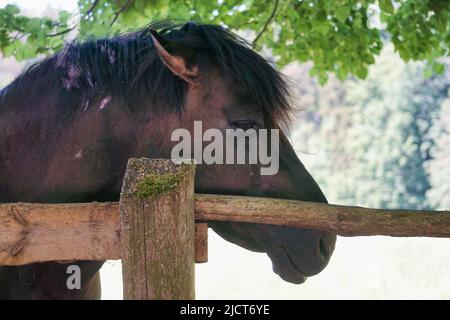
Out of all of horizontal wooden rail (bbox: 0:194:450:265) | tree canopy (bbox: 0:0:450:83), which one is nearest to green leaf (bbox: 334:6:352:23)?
tree canopy (bbox: 0:0:450:83)

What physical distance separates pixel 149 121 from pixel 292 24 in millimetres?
2955

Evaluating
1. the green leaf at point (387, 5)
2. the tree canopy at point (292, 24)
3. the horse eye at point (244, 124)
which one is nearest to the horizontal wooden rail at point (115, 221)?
the horse eye at point (244, 124)

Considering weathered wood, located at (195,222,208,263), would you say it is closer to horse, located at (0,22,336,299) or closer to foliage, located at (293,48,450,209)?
horse, located at (0,22,336,299)

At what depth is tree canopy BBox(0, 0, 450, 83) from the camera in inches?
171

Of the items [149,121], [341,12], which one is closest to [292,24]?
[341,12]

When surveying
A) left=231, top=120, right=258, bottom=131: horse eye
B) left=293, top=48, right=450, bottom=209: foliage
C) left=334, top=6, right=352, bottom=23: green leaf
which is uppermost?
left=293, top=48, right=450, bottom=209: foliage

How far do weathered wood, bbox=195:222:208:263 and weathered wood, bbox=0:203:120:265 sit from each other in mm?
301

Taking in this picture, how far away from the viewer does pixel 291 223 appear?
2.09 m

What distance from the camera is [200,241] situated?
83.1 inches

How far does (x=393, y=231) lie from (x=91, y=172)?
1268 millimetres

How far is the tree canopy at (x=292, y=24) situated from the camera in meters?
4.33

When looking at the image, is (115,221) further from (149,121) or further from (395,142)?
(395,142)
